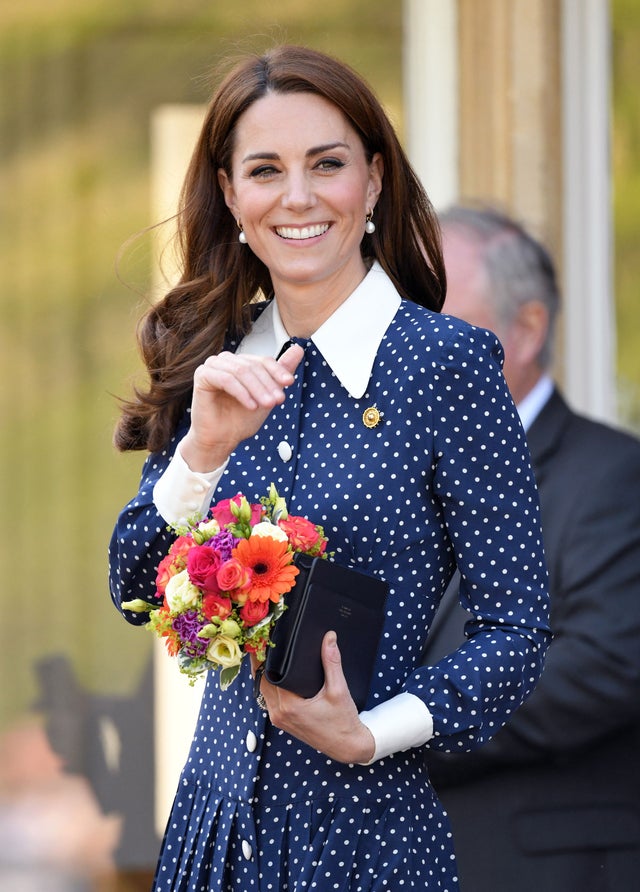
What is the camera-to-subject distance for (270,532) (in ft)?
6.30

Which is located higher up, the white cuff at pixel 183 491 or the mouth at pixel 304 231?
the mouth at pixel 304 231

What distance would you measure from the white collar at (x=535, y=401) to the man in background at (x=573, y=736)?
0.18m

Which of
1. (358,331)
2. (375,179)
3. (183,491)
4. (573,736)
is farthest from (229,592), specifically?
(573,736)

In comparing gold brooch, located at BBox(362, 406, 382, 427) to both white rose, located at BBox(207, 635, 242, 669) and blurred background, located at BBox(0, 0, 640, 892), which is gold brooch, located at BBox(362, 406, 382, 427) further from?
blurred background, located at BBox(0, 0, 640, 892)

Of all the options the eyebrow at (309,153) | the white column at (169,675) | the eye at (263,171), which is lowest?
the white column at (169,675)

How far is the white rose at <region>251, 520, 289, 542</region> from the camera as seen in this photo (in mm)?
1915

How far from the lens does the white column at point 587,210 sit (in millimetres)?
4598

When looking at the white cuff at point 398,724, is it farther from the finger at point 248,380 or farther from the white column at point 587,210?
the white column at point 587,210

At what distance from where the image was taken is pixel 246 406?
1.99 metres

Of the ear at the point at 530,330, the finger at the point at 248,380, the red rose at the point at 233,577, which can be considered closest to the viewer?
the red rose at the point at 233,577

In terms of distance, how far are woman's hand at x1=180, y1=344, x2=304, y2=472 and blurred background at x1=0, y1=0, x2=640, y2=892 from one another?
265 cm

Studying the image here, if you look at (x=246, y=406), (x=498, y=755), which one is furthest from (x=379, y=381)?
(x=498, y=755)

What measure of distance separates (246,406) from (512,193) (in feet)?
8.52

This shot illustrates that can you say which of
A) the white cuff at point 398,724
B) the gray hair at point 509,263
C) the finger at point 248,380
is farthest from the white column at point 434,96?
the white cuff at point 398,724
